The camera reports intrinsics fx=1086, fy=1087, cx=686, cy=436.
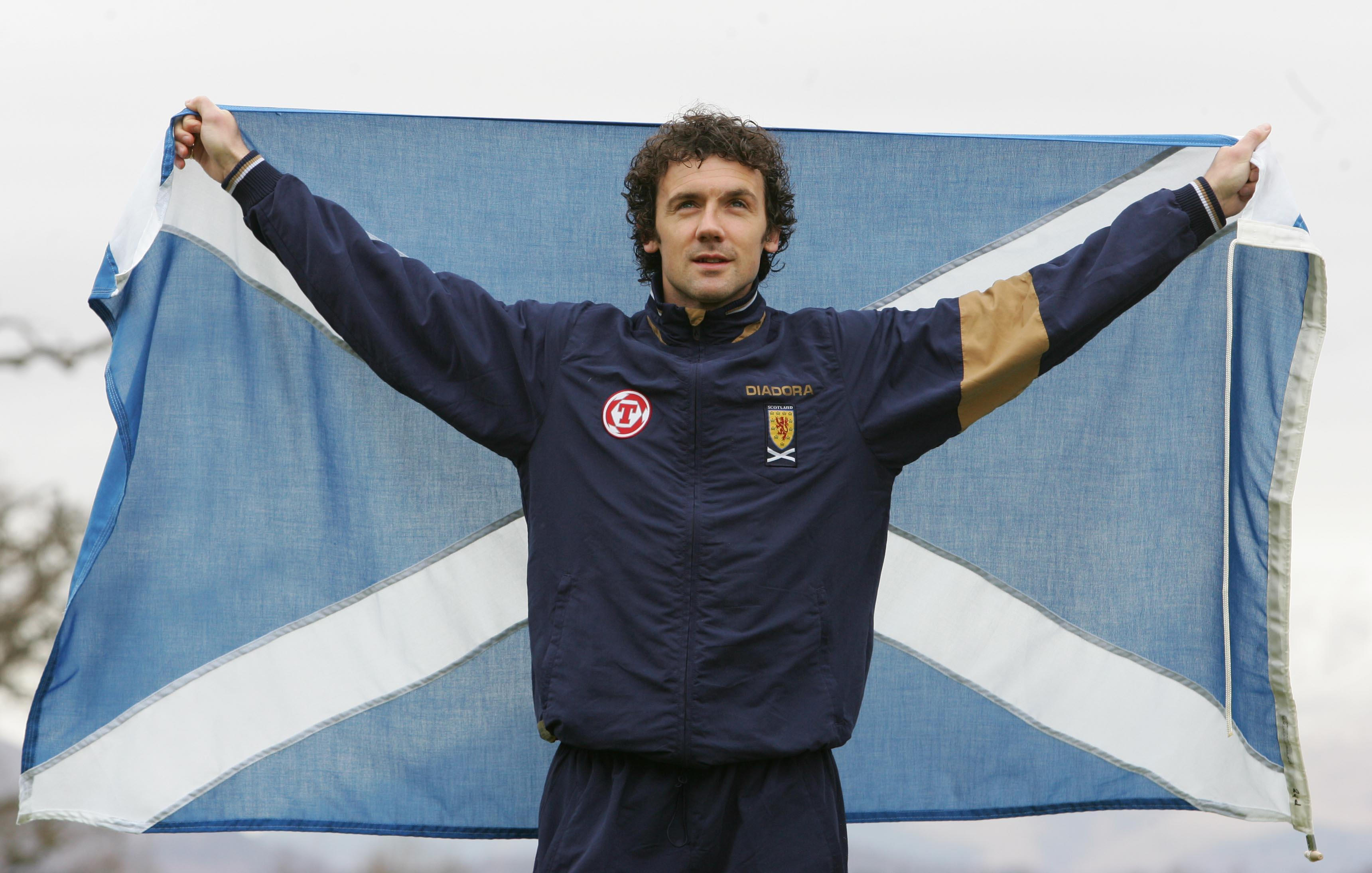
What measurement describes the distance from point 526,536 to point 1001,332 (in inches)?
45.4

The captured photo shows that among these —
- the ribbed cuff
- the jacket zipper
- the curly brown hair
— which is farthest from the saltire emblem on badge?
the ribbed cuff

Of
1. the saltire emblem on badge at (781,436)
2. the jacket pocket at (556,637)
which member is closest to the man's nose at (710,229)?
the saltire emblem on badge at (781,436)

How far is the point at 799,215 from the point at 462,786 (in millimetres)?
1530

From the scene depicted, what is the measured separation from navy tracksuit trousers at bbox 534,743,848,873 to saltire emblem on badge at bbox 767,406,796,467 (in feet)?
1.68

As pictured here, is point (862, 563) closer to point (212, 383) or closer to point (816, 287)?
point (816, 287)

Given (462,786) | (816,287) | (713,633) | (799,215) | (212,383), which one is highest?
(799,215)

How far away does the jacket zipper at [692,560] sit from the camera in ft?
5.91

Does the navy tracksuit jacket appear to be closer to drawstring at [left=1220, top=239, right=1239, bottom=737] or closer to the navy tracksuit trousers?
the navy tracksuit trousers

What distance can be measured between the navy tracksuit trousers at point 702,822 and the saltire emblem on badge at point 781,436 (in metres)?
0.51

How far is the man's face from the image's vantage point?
1984 mm

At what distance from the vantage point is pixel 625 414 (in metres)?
1.93

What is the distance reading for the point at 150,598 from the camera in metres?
2.39

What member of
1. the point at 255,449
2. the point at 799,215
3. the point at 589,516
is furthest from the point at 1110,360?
the point at 255,449

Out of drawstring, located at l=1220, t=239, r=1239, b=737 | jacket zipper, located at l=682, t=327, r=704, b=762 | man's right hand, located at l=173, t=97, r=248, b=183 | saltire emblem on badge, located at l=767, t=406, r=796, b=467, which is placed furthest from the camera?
drawstring, located at l=1220, t=239, r=1239, b=737
